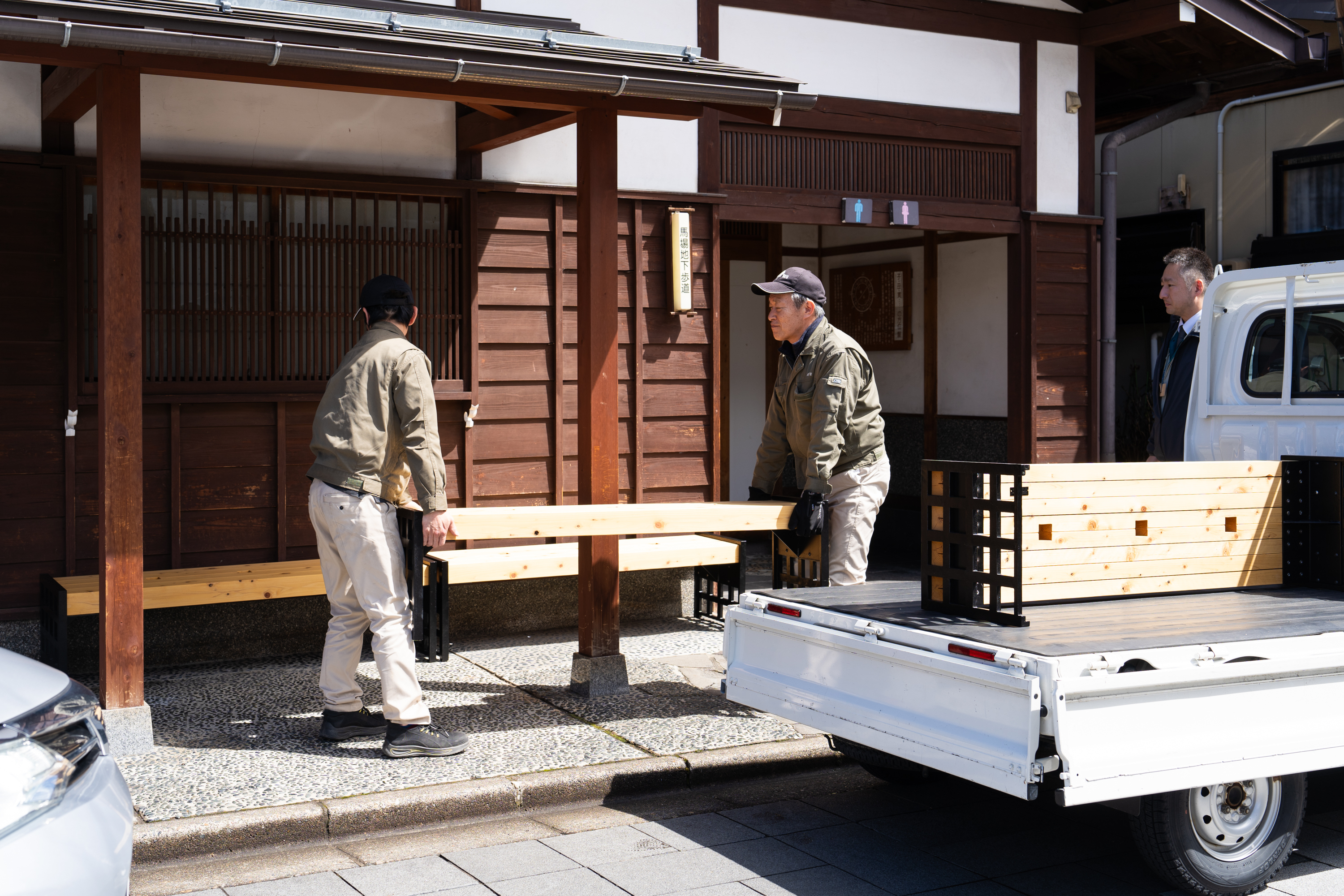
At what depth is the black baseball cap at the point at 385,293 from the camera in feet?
18.9

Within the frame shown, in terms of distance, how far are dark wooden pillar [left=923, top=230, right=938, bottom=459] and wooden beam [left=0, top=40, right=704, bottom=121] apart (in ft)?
17.8

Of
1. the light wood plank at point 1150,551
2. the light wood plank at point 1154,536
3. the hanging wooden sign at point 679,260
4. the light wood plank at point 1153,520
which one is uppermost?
the hanging wooden sign at point 679,260

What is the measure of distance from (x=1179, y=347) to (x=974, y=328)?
4410mm

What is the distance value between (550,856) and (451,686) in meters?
2.32

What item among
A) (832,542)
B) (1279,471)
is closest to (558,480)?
(832,542)

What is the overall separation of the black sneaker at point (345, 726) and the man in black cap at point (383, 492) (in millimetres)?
212

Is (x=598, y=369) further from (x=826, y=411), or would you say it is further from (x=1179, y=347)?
(x=1179, y=347)

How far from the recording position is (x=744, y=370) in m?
12.0

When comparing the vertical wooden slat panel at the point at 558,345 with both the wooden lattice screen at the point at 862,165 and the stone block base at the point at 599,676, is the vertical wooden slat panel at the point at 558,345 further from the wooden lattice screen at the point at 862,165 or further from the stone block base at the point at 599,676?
the stone block base at the point at 599,676

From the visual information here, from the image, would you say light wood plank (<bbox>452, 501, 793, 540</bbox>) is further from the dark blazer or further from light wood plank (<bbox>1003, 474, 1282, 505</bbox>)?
light wood plank (<bbox>1003, 474, 1282, 505</bbox>)

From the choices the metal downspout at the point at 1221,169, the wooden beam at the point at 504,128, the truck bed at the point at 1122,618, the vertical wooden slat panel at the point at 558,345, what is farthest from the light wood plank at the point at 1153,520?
the metal downspout at the point at 1221,169

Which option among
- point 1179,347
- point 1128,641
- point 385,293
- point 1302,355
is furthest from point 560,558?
point 1128,641

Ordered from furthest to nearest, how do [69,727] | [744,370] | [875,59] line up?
[744,370]
[875,59]
[69,727]

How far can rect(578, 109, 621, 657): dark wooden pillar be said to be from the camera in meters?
6.61
